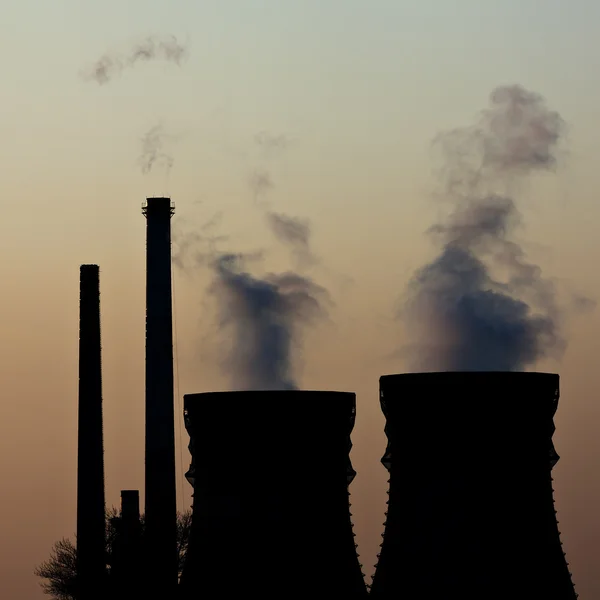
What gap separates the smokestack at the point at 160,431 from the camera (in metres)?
37.7

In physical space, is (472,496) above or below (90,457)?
below

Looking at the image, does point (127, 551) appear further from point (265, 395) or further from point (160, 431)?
point (265, 395)

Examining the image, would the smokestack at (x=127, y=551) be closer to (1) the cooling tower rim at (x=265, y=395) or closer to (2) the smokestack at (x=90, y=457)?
(2) the smokestack at (x=90, y=457)

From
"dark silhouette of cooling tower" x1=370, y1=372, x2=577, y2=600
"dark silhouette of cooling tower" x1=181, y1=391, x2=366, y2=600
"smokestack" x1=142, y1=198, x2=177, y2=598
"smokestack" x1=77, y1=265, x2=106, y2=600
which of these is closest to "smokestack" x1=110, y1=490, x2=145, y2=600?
"smokestack" x1=77, y1=265, x2=106, y2=600

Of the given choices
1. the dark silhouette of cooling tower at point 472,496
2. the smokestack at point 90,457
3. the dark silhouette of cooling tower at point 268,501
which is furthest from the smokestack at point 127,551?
the dark silhouette of cooling tower at point 472,496

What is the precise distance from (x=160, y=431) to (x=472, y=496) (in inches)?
422

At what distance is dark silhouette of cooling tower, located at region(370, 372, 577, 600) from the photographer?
29344 mm

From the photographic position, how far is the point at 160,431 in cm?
3800

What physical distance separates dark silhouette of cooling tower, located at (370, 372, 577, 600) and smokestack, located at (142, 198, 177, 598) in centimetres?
879

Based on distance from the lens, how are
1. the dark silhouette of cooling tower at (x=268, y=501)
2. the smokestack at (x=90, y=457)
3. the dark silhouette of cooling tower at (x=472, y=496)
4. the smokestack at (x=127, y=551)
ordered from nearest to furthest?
the dark silhouette of cooling tower at (x=472, y=496)
the dark silhouette of cooling tower at (x=268, y=501)
the smokestack at (x=90, y=457)
the smokestack at (x=127, y=551)

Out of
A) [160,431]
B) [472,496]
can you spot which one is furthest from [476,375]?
[160,431]

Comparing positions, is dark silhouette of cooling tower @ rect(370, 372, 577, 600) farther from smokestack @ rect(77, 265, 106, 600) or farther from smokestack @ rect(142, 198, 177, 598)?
smokestack @ rect(77, 265, 106, 600)

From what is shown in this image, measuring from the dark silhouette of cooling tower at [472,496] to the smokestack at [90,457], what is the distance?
12.3 meters

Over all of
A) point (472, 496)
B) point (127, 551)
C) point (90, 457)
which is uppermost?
point (90, 457)
